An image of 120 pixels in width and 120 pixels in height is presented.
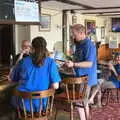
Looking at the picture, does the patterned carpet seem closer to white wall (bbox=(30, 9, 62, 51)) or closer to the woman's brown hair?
the woman's brown hair

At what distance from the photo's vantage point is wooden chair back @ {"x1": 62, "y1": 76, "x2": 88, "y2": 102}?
333 cm

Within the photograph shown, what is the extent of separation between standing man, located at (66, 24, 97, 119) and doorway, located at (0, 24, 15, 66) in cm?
276

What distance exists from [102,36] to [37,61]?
8828 mm

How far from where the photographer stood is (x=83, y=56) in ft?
11.2

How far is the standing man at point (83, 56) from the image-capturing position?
335 cm

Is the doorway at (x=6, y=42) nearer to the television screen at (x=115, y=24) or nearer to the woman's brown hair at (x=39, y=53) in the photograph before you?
the woman's brown hair at (x=39, y=53)

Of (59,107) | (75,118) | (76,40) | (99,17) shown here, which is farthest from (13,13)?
(99,17)

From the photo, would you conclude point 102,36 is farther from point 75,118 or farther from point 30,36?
point 75,118

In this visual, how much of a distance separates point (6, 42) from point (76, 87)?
2.92 m

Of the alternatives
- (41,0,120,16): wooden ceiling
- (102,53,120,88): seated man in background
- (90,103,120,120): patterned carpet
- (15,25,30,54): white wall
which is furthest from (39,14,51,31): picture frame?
(90,103,120,120): patterned carpet

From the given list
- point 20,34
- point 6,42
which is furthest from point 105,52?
point 6,42

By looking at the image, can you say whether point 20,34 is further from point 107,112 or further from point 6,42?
point 107,112

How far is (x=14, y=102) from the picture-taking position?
9.80 ft

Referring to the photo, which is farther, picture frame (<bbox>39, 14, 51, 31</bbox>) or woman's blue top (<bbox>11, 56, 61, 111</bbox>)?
picture frame (<bbox>39, 14, 51, 31</bbox>)
